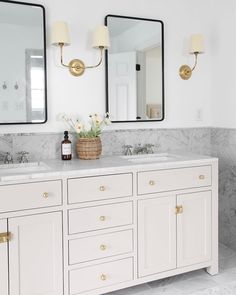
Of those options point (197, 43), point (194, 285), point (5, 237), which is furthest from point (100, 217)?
point (197, 43)

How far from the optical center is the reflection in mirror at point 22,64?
7.84 feet

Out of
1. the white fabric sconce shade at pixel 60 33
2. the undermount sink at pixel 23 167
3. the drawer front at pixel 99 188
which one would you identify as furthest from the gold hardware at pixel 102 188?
the white fabric sconce shade at pixel 60 33

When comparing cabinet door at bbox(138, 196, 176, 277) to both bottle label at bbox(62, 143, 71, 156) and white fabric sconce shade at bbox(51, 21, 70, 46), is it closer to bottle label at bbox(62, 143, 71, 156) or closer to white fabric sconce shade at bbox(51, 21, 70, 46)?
bottle label at bbox(62, 143, 71, 156)

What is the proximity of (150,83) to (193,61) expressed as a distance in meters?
0.48

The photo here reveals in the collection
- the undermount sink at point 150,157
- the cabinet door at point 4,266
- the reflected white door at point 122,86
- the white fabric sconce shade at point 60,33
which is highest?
the white fabric sconce shade at point 60,33

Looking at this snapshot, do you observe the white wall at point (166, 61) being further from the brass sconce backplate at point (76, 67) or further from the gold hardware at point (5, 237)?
the gold hardware at point (5, 237)

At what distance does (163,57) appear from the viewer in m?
2.90

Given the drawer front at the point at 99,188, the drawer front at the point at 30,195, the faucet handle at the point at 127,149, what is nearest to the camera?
the drawer front at the point at 30,195

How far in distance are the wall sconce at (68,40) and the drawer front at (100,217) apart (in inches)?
40.2

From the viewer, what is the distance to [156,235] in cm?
236

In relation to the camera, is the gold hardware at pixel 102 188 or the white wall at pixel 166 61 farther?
the white wall at pixel 166 61

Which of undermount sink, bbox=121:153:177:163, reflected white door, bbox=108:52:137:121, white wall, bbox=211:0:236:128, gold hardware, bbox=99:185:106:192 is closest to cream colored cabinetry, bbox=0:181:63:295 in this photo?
gold hardware, bbox=99:185:106:192

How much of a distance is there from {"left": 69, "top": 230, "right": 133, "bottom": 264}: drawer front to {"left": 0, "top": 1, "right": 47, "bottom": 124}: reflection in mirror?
91 centimetres

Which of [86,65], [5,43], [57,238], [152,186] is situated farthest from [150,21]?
[57,238]
